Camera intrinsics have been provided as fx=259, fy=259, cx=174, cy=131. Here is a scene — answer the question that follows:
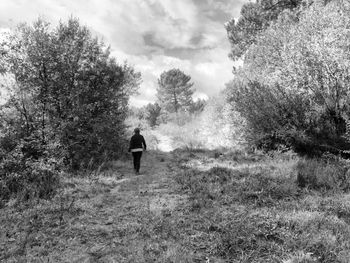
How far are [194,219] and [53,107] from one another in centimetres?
726

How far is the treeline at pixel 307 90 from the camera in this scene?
358 inches

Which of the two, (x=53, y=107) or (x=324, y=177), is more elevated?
(x=53, y=107)

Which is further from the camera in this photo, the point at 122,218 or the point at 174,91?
the point at 174,91

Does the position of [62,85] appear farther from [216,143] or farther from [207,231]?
[216,143]

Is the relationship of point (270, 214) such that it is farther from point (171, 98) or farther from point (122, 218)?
point (171, 98)

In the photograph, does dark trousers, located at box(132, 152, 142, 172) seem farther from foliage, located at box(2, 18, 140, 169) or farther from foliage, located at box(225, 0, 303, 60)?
foliage, located at box(225, 0, 303, 60)

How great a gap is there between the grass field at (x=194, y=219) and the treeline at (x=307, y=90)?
1.73 metres

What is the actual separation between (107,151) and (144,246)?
7.73m

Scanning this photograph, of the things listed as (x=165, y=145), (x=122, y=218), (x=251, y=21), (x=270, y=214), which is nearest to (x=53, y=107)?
(x=122, y=218)

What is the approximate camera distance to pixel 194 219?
5.52 meters

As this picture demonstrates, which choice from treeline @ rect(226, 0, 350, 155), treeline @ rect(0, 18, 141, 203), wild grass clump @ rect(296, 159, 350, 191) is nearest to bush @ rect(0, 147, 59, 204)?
treeline @ rect(0, 18, 141, 203)

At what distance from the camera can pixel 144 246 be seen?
4.48m

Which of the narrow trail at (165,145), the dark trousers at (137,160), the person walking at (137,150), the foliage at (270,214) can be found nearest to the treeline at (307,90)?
the foliage at (270,214)

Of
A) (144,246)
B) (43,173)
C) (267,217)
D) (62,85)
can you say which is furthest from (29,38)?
(267,217)
